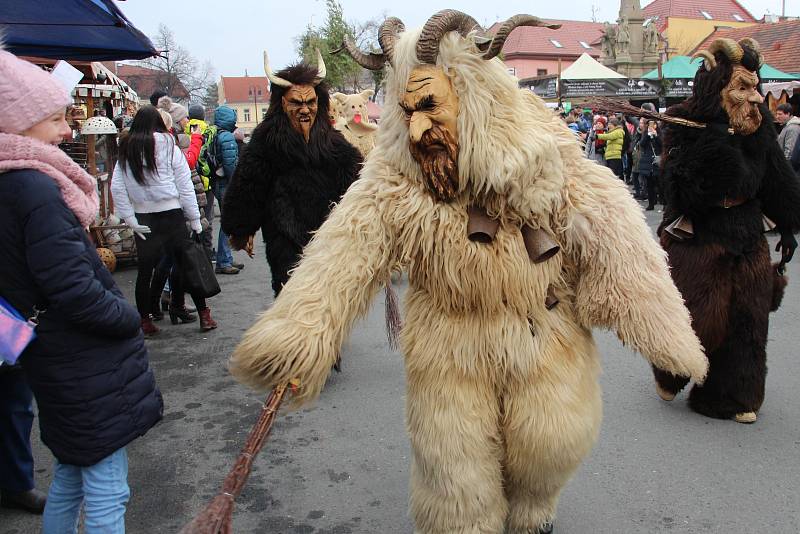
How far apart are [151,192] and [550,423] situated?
14.0ft

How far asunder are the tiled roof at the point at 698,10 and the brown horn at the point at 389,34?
4868cm

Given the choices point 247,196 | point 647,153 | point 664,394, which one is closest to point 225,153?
point 247,196

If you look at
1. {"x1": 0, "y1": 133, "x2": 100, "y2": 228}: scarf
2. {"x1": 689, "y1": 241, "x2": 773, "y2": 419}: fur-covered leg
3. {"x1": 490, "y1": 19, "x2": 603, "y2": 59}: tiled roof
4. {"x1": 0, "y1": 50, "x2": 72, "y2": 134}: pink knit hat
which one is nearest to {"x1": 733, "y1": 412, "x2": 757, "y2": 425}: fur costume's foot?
{"x1": 689, "y1": 241, "x2": 773, "y2": 419}: fur-covered leg

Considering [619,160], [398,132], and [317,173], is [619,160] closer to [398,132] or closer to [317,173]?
[317,173]

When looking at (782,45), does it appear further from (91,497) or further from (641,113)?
(91,497)

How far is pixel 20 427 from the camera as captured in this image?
10.5 feet

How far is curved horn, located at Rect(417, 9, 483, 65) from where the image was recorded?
7.48 ft

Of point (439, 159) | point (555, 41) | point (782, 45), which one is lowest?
point (439, 159)

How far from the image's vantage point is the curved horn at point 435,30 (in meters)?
2.28

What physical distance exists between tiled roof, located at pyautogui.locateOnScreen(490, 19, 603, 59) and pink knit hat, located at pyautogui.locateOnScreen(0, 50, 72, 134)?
2117 inches

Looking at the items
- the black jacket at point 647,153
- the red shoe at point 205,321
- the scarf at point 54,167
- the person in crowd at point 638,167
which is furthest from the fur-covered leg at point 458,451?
the person in crowd at point 638,167

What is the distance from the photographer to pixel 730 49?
382 centimetres

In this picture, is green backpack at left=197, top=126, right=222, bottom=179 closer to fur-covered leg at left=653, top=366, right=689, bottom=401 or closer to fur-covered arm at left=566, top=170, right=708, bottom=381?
fur-covered leg at left=653, top=366, right=689, bottom=401

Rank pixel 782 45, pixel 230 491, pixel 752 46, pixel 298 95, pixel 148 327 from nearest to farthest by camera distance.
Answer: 1. pixel 230 491
2. pixel 752 46
3. pixel 298 95
4. pixel 148 327
5. pixel 782 45
